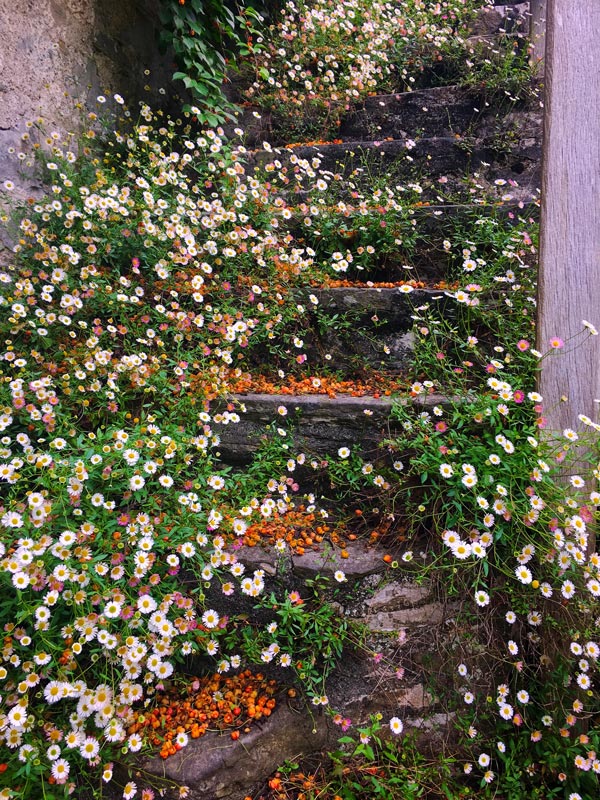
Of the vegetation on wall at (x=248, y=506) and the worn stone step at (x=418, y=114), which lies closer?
the vegetation on wall at (x=248, y=506)

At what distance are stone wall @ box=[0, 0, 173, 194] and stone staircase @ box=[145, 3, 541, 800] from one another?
2.59 feet

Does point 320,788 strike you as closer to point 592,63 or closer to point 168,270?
point 168,270

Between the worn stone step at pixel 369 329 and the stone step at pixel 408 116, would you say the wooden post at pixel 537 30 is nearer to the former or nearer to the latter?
the stone step at pixel 408 116

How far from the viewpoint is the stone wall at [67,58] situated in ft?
7.67

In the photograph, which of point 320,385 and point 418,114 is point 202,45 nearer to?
point 418,114

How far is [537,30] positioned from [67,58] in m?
3.24

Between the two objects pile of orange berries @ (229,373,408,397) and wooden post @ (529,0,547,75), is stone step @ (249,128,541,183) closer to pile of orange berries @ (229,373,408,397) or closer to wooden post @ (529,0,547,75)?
wooden post @ (529,0,547,75)

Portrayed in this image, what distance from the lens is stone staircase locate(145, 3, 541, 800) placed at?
59.4 inches

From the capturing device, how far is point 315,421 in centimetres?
197

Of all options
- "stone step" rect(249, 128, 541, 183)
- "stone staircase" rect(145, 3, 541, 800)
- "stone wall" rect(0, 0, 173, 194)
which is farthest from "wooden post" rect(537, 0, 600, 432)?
"stone wall" rect(0, 0, 173, 194)

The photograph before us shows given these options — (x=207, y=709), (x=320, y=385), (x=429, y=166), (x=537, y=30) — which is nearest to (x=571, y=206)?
(x=320, y=385)

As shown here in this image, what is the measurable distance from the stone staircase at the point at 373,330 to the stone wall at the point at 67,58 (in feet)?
2.59

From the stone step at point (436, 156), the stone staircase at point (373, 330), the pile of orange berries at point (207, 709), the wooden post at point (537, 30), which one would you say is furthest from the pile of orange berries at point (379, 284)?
the wooden post at point (537, 30)

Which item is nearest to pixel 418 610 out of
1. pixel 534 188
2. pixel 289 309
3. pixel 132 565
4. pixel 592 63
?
pixel 132 565
